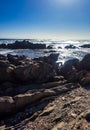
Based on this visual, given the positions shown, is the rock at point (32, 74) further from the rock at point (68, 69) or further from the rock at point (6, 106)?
the rock at point (6, 106)

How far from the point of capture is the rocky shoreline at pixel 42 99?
28.9ft

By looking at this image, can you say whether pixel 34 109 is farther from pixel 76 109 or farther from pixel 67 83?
pixel 67 83

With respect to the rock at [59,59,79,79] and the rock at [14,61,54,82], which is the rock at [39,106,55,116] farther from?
the rock at [59,59,79,79]

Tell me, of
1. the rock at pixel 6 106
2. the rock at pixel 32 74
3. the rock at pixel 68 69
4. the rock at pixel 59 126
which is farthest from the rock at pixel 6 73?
the rock at pixel 59 126

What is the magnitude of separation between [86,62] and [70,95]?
21.9ft

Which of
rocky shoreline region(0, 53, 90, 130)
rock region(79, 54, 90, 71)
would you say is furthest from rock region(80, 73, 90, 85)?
rock region(79, 54, 90, 71)

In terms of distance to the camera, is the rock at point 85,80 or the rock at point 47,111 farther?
the rock at point 85,80

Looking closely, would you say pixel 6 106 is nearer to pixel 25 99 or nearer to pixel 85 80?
pixel 25 99

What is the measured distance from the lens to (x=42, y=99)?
11.4m

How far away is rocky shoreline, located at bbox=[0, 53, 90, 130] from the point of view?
882cm

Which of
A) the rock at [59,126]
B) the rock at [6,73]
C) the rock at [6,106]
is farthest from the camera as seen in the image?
the rock at [6,73]

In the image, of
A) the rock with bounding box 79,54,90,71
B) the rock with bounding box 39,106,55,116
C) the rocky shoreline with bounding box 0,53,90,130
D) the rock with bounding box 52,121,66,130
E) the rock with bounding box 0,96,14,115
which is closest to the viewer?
the rock with bounding box 52,121,66,130

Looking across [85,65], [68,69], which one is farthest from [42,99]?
[85,65]

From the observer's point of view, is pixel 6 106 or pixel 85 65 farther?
pixel 85 65
